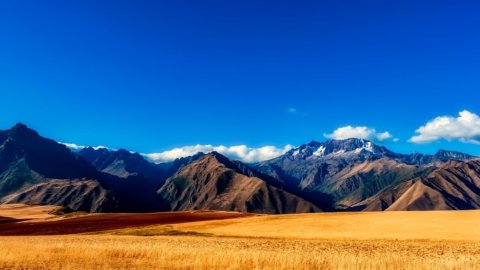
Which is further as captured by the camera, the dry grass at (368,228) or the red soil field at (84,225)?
the red soil field at (84,225)

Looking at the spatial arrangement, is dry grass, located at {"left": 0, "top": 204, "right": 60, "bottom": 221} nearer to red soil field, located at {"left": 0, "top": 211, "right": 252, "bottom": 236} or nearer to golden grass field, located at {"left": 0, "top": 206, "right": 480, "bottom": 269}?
red soil field, located at {"left": 0, "top": 211, "right": 252, "bottom": 236}

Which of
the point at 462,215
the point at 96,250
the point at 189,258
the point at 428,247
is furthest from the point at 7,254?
the point at 462,215

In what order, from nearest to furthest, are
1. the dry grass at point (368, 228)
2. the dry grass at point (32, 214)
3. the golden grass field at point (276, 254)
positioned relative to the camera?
the golden grass field at point (276, 254), the dry grass at point (368, 228), the dry grass at point (32, 214)

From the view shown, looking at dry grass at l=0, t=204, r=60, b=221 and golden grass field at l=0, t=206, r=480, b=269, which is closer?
golden grass field at l=0, t=206, r=480, b=269

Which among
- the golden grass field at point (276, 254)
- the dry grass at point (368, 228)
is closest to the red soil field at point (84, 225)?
the dry grass at point (368, 228)

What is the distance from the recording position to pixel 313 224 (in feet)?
219

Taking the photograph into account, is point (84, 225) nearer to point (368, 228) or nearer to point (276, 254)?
point (368, 228)

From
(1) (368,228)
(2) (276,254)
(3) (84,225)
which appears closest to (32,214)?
(3) (84,225)

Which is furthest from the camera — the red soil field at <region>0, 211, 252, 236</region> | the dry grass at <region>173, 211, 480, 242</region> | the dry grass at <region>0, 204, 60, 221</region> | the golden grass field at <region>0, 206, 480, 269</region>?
the dry grass at <region>0, 204, 60, 221</region>

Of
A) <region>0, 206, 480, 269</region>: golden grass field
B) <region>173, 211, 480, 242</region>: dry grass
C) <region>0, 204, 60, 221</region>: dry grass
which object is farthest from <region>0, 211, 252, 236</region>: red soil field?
<region>0, 206, 480, 269</region>: golden grass field

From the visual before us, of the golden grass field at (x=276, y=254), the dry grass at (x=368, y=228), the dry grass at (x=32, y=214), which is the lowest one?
the golden grass field at (x=276, y=254)

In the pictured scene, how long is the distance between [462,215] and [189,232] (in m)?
42.8

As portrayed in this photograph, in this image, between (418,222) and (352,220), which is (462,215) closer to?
(418,222)

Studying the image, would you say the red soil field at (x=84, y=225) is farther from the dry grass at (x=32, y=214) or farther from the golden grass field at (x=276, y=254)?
the golden grass field at (x=276, y=254)
